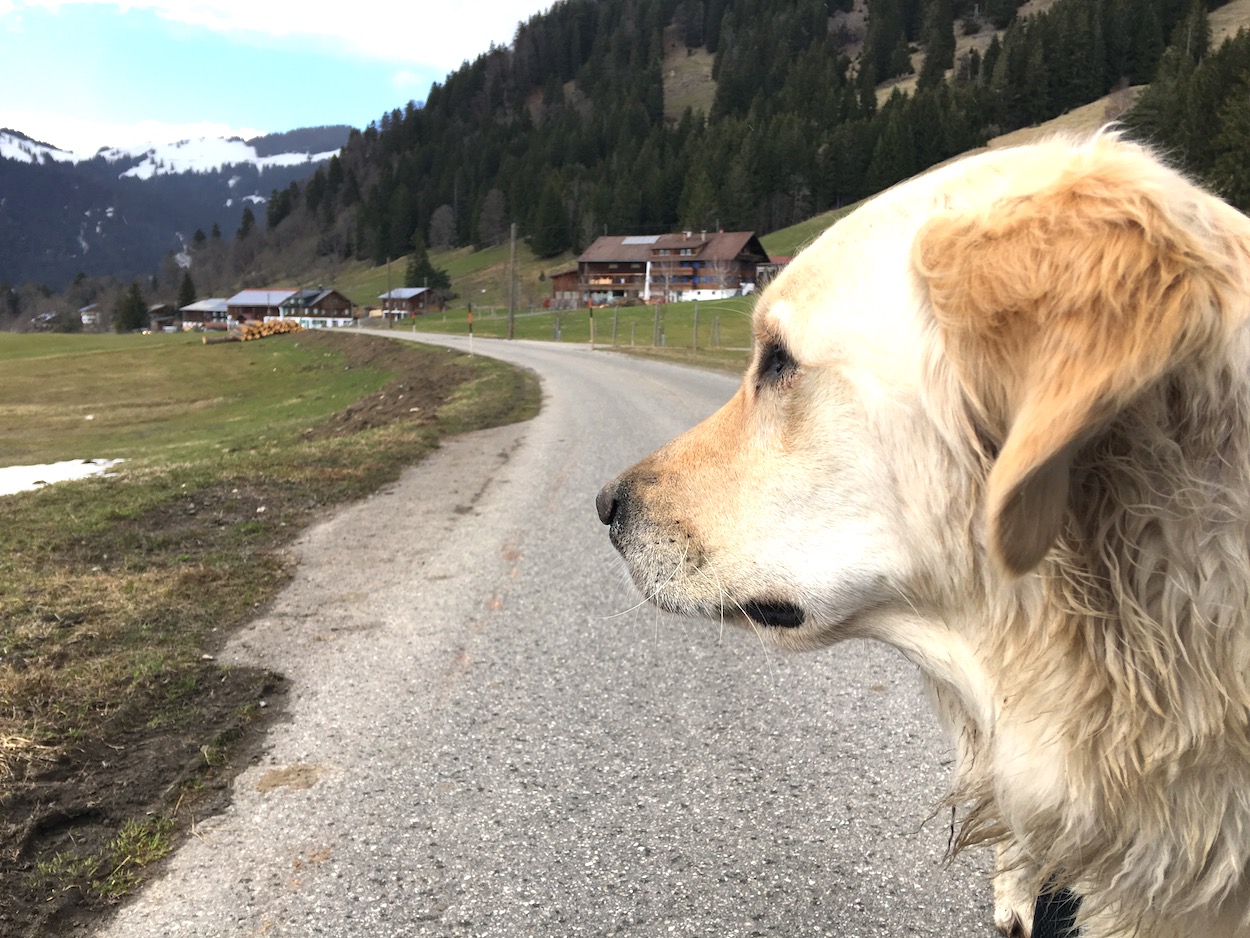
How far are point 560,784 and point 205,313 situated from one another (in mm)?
150878

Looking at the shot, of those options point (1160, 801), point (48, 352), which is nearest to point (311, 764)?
point (1160, 801)

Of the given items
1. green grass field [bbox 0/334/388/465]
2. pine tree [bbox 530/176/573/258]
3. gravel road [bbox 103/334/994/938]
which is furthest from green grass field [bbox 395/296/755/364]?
pine tree [bbox 530/176/573/258]

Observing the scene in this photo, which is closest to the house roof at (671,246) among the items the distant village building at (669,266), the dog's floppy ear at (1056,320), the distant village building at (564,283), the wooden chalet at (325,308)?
the distant village building at (669,266)

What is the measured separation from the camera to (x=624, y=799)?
3014 mm

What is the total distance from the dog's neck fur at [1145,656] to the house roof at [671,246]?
9408cm

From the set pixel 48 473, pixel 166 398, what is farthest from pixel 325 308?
pixel 48 473

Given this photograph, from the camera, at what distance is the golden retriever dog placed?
1.21 m

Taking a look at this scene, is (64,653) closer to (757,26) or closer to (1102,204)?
(1102,204)

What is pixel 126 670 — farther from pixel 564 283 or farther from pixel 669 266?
pixel 564 283

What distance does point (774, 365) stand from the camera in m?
1.86

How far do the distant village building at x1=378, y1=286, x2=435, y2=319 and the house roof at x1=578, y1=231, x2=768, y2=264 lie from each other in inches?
840

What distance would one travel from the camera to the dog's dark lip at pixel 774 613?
1.87 m

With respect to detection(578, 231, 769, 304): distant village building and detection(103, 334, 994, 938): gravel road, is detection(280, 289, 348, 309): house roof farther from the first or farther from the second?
detection(103, 334, 994, 938): gravel road

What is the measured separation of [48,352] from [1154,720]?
245ft
